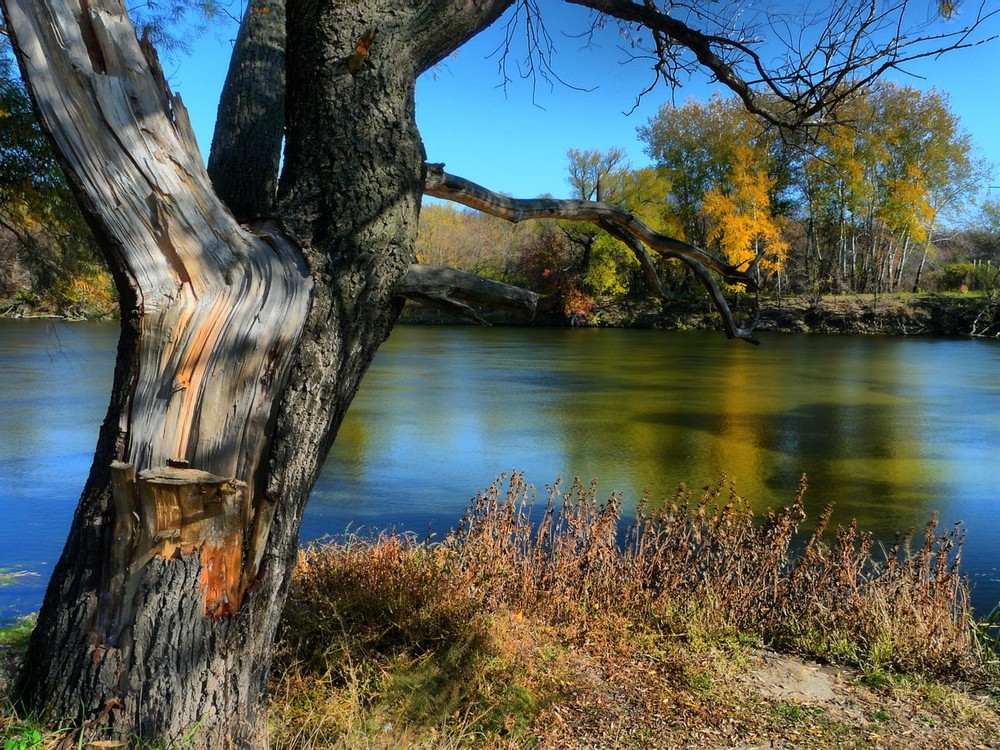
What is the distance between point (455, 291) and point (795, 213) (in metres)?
46.4

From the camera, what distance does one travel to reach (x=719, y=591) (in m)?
4.88

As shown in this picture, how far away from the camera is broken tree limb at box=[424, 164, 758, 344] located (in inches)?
129

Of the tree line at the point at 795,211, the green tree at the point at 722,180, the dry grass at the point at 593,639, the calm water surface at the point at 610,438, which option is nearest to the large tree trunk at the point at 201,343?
the dry grass at the point at 593,639

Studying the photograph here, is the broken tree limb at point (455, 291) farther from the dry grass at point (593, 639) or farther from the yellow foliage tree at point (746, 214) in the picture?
the yellow foliage tree at point (746, 214)

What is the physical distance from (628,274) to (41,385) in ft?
109

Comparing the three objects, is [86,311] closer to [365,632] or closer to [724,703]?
[365,632]

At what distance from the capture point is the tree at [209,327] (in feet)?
6.98

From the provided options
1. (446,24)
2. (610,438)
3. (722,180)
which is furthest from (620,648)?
(722,180)

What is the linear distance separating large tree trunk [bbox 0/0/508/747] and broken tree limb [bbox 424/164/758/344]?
652 millimetres

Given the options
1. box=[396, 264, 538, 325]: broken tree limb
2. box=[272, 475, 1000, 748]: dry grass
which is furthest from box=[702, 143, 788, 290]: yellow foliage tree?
box=[396, 264, 538, 325]: broken tree limb

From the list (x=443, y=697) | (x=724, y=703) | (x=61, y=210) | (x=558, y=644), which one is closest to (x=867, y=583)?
(x=724, y=703)

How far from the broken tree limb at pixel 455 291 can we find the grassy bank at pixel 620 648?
1494 millimetres

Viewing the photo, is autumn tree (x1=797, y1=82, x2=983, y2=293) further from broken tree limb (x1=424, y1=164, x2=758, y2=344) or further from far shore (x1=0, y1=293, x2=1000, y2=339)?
broken tree limb (x1=424, y1=164, x2=758, y2=344)

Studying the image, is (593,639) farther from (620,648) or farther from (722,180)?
(722,180)
